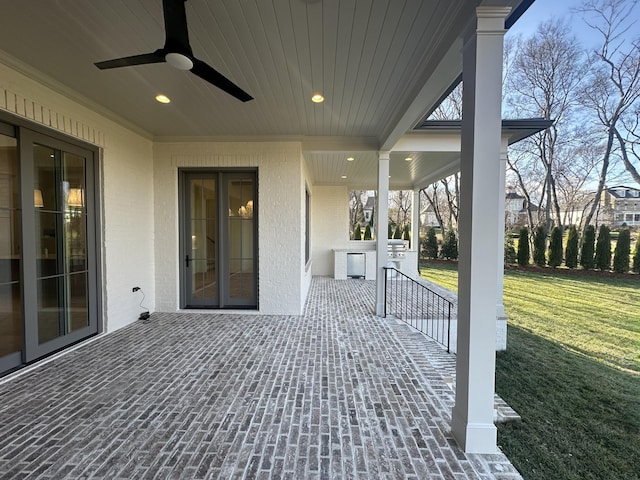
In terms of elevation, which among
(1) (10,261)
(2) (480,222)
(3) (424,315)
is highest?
(2) (480,222)

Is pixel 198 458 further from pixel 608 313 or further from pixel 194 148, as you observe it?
pixel 608 313

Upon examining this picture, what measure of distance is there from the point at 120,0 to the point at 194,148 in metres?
3.02

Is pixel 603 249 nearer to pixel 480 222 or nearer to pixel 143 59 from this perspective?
pixel 480 222

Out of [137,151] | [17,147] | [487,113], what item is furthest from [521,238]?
[17,147]

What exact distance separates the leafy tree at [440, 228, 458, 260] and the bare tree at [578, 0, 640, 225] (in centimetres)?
590

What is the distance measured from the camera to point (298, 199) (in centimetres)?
479

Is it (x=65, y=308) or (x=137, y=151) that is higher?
(x=137, y=151)

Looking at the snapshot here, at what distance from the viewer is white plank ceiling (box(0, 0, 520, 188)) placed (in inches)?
78.0

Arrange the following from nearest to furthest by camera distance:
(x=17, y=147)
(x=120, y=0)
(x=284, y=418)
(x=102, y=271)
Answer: (x=120, y=0), (x=284, y=418), (x=17, y=147), (x=102, y=271)

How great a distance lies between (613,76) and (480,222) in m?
13.8

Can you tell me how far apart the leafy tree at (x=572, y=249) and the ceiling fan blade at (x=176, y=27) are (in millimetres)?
14524

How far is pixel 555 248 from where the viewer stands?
11.7m

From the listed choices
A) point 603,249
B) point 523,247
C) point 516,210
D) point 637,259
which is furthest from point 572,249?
point 516,210

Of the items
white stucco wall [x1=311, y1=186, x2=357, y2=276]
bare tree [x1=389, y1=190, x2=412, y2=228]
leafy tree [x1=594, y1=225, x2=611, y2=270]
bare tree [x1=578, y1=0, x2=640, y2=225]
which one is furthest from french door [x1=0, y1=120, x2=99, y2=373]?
bare tree [x1=389, y1=190, x2=412, y2=228]
